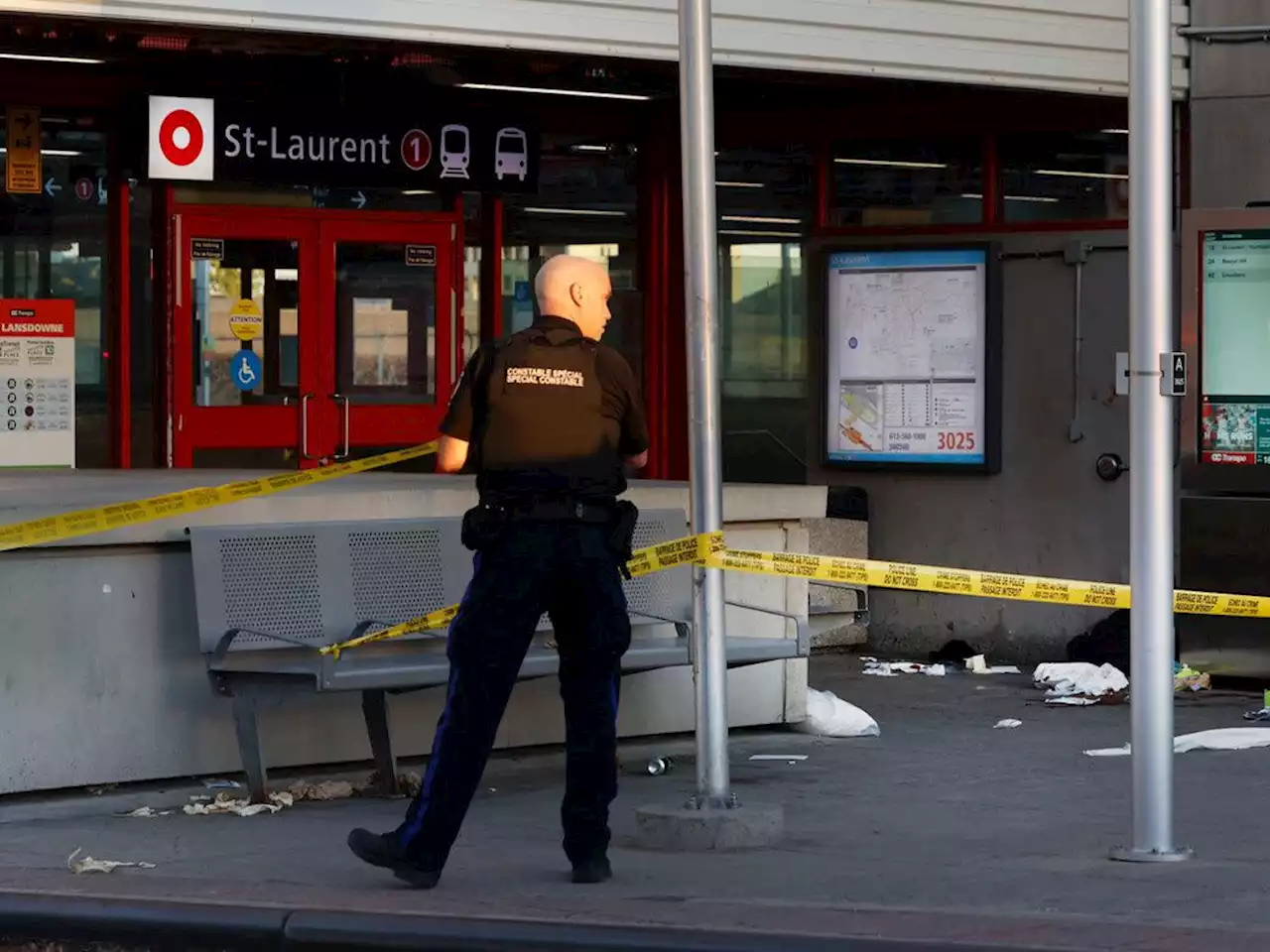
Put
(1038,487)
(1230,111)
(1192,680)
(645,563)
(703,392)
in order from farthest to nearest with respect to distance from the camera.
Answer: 1. (1038,487)
2. (1230,111)
3. (1192,680)
4. (645,563)
5. (703,392)

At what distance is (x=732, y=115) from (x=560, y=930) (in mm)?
8316

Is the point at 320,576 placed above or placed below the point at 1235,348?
below

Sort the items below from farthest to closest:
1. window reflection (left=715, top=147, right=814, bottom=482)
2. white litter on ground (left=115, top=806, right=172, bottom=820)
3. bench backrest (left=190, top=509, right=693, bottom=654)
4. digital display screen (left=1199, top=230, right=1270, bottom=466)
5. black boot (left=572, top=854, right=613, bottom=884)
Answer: window reflection (left=715, top=147, right=814, bottom=482), digital display screen (left=1199, top=230, right=1270, bottom=466), bench backrest (left=190, top=509, right=693, bottom=654), white litter on ground (left=115, top=806, right=172, bottom=820), black boot (left=572, top=854, right=613, bottom=884)

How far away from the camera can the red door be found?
1269 cm

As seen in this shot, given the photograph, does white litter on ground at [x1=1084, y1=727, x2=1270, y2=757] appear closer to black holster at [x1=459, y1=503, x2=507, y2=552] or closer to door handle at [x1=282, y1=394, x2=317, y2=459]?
black holster at [x1=459, y1=503, x2=507, y2=552]

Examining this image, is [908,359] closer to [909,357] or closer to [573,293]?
[909,357]

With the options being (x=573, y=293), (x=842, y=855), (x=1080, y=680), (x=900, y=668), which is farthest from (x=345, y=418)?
(x=573, y=293)

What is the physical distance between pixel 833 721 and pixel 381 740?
7.84ft

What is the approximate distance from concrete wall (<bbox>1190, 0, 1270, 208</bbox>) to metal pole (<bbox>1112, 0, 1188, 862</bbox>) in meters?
5.42

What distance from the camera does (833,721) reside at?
998 cm

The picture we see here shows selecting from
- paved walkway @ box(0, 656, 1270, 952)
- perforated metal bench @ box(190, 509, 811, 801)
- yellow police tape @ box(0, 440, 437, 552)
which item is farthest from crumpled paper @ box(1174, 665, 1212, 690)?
yellow police tape @ box(0, 440, 437, 552)

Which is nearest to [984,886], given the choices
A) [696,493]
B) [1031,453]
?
[696,493]

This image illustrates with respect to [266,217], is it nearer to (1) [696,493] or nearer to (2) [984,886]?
(1) [696,493]

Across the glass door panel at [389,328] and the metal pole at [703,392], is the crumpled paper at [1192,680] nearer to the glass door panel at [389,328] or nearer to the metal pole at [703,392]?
the glass door panel at [389,328]
